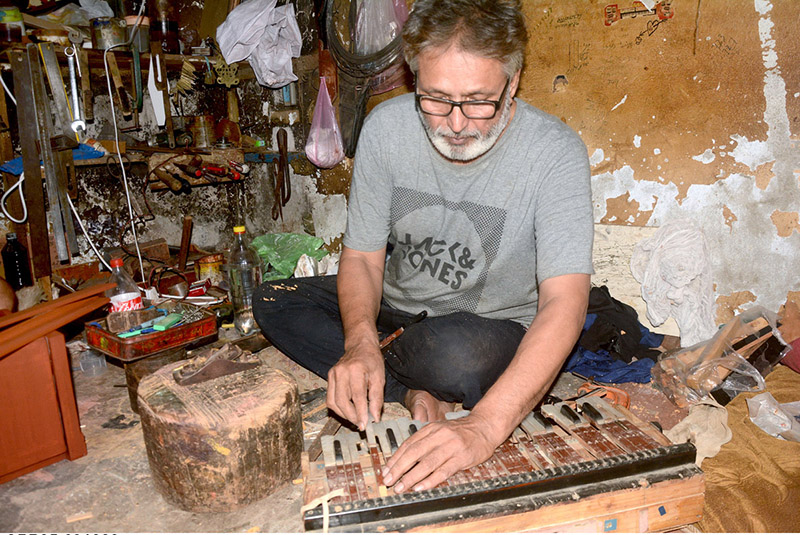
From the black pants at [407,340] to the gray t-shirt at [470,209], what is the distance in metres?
0.14

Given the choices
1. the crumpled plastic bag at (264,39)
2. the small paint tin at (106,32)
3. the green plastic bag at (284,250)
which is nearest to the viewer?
the small paint tin at (106,32)

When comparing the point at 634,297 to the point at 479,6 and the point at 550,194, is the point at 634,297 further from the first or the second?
the point at 479,6

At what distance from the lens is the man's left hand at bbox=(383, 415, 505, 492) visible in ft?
4.51

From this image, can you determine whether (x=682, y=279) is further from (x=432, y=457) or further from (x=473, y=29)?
(x=432, y=457)

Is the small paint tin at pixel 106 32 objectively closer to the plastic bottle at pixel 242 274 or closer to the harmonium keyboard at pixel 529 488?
the plastic bottle at pixel 242 274

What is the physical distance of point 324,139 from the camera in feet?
14.0

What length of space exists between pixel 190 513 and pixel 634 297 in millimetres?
2632

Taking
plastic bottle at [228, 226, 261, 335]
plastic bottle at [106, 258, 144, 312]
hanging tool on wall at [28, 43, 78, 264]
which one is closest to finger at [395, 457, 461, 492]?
plastic bottle at [106, 258, 144, 312]

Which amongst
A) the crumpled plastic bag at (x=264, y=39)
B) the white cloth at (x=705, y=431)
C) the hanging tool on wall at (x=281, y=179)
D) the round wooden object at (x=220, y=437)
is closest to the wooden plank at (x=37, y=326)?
the round wooden object at (x=220, y=437)

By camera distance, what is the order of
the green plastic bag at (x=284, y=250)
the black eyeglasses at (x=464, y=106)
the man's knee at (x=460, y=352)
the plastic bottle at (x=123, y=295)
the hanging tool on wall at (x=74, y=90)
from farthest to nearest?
the green plastic bag at (x=284, y=250), the hanging tool on wall at (x=74, y=90), the plastic bottle at (x=123, y=295), the man's knee at (x=460, y=352), the black eyeglasses at (x=464, y=106)

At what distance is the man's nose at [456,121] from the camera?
178cm

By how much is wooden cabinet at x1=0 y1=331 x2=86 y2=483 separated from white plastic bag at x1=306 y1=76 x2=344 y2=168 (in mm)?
2648

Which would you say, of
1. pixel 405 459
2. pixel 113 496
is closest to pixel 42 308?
pixel 113 496

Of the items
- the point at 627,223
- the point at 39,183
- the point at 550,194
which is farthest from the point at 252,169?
the point at 550,194
